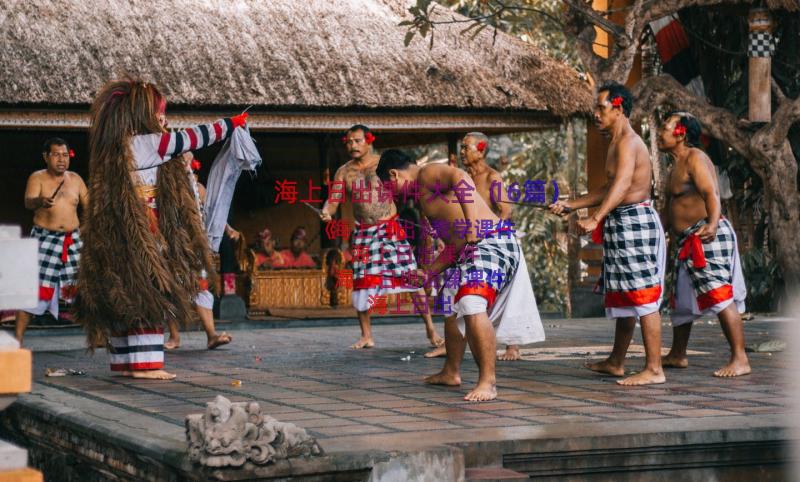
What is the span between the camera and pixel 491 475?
4.92m

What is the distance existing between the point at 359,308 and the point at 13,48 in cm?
A: 512

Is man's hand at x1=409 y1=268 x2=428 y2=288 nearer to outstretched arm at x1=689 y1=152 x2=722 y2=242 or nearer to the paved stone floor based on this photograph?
the paved stone floor

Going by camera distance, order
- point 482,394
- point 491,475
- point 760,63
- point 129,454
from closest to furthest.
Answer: point 491,475 < point 129,454 < point 482,394 < point 760,63

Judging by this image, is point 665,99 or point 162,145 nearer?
point 162,145

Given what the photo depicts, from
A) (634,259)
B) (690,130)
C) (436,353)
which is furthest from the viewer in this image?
(436,353)

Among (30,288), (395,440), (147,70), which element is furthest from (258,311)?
(30,288)

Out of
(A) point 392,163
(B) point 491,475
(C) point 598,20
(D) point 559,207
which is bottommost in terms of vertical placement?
(B) point 491,475

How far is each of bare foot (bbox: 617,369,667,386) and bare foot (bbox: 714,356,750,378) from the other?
1.70ft

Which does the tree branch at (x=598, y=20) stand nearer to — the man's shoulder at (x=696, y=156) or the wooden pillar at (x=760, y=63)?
the wooden pillar at (x=760, y=63)

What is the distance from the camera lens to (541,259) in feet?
73.4

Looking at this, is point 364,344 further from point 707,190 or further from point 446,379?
point 707,190

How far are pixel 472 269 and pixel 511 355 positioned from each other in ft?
7.12

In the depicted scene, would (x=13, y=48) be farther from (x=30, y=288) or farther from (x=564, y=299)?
(x=564, y=299)

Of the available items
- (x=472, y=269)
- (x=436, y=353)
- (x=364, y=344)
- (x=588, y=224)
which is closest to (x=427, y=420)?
(x=472, y=269)
